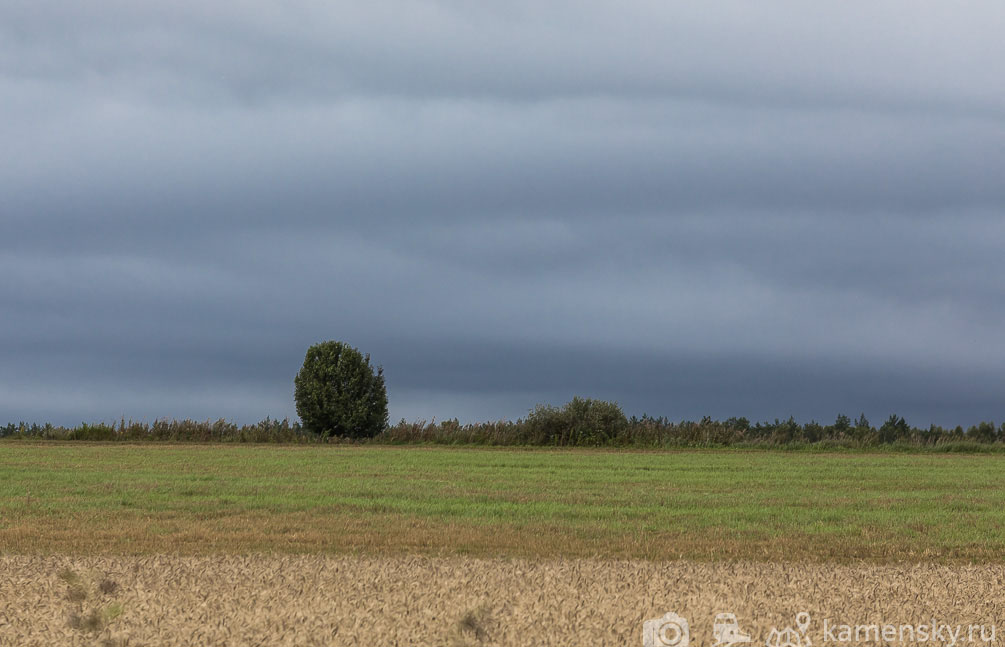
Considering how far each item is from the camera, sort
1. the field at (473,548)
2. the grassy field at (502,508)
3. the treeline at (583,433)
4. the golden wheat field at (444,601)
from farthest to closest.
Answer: the treeline at (583,433) < the grassy field at (502,508) < the field at (473,548) < the golden wheat field at (444,601)

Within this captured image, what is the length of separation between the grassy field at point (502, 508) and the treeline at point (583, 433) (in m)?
8.85

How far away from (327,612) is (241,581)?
159 centimetres

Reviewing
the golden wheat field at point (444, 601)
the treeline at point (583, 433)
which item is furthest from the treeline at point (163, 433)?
the golden wheat field at point (444, 601)

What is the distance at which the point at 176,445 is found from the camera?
32000 millimetres

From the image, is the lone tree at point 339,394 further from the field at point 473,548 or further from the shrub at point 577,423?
the field at point 473,548

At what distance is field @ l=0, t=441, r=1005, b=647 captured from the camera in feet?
21.3

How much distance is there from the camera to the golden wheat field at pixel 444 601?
6148 millimetres

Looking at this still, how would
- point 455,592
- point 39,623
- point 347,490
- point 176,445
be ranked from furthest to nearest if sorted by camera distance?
point 176,445, point 347,490, point 455,592, point 39,623

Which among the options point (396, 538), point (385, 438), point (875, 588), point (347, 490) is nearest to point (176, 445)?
point (385, 438)

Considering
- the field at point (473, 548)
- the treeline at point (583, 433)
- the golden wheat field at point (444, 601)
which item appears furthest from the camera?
the treeline at point (583, 433)

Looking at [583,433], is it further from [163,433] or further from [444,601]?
[444,601]

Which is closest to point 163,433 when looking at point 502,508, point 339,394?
point 339,394

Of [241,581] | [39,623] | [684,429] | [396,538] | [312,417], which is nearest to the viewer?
[39,623]

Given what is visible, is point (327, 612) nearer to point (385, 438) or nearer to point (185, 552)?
point (185, 552)
